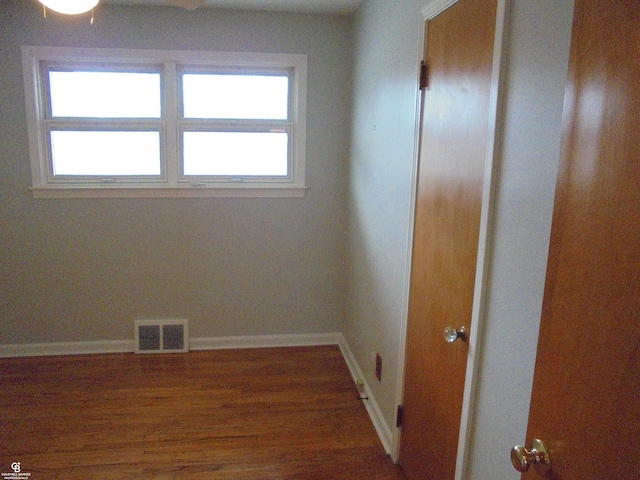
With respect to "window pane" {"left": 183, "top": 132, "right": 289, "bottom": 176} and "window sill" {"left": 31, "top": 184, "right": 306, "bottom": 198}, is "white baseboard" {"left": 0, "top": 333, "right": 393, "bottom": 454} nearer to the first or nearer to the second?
"window sill" {"left": 31, "top": 184, "right": 306, "bottom": 198}

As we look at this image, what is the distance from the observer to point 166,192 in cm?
328

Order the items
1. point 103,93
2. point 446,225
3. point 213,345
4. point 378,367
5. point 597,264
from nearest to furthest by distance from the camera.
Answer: point 597,264 < point 446,225 < point 378,367 < point 103,93 < point 213,345

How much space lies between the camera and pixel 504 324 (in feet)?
4.40

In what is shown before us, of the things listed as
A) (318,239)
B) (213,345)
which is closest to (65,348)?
(213,345)

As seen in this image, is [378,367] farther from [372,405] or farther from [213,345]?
[213,345]

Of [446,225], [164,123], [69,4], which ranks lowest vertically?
[446,225]

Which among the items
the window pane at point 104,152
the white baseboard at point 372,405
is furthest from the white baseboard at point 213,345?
the window pane at point 104,152

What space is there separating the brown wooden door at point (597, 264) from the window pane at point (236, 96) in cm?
274

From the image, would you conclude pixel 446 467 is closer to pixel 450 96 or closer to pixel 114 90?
pixel 450 96

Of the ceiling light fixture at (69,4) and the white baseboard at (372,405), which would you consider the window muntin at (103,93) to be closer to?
the ceiling light fixture at (69,4)

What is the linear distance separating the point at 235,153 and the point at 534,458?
9.60 ft

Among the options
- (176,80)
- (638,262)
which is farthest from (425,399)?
(176,80)

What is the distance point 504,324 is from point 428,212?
0.68 metres

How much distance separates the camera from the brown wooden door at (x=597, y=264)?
69cm
